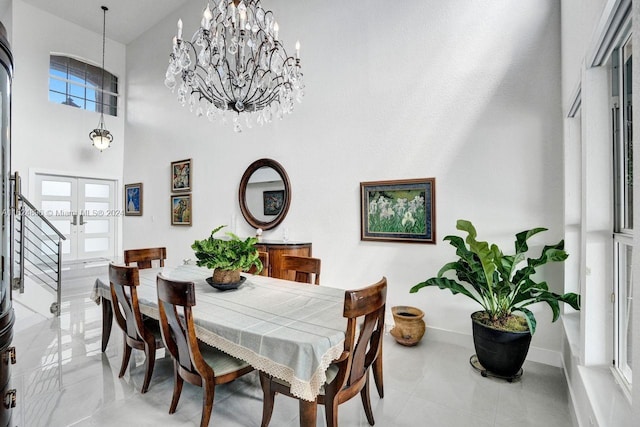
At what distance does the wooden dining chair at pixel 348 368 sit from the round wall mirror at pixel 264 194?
2.79 metres

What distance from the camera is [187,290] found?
1556mm

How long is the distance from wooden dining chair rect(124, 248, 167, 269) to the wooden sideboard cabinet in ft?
3.83

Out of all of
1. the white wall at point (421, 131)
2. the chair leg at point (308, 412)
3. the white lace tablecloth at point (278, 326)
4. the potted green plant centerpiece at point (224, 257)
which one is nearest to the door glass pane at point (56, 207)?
the white wall at point (421, 131)

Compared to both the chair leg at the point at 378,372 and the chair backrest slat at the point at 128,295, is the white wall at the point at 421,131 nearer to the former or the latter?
the chair leg at the point at 378,372

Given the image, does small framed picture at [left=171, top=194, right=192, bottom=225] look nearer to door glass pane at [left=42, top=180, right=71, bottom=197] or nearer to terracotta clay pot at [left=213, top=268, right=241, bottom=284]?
door glass pane at [left=42, top=180, right=71, bottom=197]

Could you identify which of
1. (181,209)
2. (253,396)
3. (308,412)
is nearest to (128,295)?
(253,396)

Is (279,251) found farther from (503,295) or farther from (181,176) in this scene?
(181,176)

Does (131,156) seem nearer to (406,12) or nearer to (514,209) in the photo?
(406,12)

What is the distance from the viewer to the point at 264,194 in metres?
4.56

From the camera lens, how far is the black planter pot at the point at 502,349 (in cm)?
223

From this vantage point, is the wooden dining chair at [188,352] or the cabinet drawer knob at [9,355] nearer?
the cabinet drawer knob at [9,355]

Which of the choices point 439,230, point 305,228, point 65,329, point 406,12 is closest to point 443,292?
point 439,230

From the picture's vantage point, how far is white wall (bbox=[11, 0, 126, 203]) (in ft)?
18.0

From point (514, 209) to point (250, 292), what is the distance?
97.2 inches
